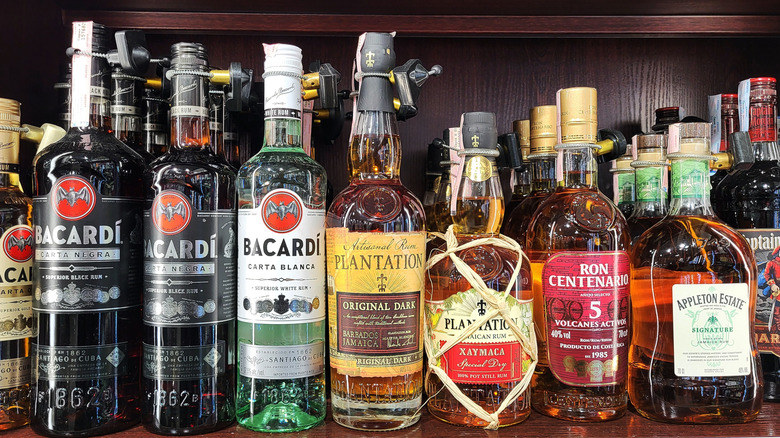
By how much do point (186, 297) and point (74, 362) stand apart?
0.53ft

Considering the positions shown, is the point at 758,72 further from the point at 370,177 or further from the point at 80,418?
the point at 80,418

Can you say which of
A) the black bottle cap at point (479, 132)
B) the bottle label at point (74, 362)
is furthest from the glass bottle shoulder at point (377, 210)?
the bottle label at point (74, 362)

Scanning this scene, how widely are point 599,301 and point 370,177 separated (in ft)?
1.18

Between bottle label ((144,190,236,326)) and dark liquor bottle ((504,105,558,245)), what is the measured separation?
1.75 ft

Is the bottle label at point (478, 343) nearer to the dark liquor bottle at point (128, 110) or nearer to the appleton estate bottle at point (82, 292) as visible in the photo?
the appleton estate bottle at point (82, 292)

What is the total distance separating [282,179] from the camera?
2.50 ft

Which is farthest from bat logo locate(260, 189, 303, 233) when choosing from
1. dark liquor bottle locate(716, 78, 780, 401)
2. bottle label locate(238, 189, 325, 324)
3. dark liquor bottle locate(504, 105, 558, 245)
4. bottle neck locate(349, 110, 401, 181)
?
dark liquor bottle locate(716, 78, 780, 401)

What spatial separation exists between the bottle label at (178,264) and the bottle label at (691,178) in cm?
66

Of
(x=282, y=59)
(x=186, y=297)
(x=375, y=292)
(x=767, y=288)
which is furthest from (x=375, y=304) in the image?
(x=767, y=288)

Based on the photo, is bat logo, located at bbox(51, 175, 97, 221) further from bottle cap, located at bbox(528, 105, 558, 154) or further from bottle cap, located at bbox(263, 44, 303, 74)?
bottle cap, located at bbox(528, 105, 558, 154)

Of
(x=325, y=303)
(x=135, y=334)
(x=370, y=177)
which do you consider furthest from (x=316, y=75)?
(x=135, y=334)

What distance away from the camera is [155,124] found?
3.20 ft

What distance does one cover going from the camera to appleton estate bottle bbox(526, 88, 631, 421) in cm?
79

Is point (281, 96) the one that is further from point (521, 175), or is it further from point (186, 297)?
point (521, 175)
